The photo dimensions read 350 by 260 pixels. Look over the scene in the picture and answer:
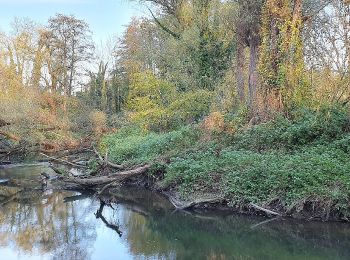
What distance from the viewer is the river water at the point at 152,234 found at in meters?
8.31

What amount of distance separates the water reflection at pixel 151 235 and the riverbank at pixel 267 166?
484mm

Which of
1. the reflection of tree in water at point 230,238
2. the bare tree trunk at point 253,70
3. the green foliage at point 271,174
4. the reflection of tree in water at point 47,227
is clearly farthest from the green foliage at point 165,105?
the reflection of tree in water at point 230,238

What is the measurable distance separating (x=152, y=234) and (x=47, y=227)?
269 centimetres

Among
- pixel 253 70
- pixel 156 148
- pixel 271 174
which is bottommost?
pixel 271 174

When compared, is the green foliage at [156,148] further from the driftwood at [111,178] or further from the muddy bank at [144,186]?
the muddy bank at [144,186]

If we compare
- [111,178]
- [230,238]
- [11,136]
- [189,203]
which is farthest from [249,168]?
[11,136]

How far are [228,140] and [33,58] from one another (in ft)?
75.3

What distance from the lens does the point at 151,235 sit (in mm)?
9695

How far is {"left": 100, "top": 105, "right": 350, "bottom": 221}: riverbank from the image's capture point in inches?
384

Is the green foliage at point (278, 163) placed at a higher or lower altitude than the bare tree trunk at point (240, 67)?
lower

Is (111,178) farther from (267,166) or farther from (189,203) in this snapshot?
(267,166)

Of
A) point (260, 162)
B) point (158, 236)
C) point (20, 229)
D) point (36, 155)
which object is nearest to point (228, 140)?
point (260, 162)

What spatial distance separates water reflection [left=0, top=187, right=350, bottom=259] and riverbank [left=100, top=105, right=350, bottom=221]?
484 millimetres

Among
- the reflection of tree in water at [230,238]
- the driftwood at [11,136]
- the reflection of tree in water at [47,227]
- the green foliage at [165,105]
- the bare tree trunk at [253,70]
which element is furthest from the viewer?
the green foliage at [165,105]
